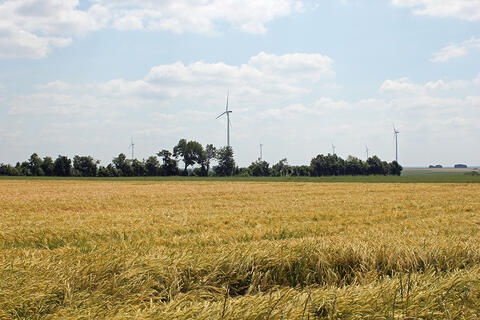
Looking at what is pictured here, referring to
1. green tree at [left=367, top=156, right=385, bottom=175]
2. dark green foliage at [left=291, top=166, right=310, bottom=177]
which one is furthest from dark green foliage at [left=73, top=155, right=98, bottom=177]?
green tree at [left=367, top=156, right=385, bottom=175]

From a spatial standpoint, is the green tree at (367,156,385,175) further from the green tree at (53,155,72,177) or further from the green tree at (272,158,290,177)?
the green tree at (53,155,72,177)

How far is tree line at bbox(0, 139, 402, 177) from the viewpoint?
350 feet

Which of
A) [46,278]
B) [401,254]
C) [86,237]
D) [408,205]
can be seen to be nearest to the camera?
[46,278]

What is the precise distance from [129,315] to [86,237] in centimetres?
785

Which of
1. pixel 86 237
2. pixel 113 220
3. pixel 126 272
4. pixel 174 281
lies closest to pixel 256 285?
pixel 174 281

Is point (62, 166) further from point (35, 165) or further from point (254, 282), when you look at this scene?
point (254, 282)

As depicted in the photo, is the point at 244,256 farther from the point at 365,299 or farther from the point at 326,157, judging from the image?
the point at 326,157

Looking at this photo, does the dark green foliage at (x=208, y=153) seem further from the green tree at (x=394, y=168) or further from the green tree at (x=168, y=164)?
the green tree at (x=394, y=168)

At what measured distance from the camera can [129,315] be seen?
279 cm

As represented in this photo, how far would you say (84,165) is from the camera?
108m

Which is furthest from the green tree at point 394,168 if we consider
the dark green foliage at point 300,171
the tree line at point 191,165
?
the dark green foliage at point 300,171

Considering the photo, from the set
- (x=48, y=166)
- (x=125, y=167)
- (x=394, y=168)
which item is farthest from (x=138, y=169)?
(x=394, y=168)

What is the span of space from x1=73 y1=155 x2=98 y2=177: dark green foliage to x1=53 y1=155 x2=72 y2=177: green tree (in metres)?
1.65

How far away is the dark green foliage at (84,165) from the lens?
10775 centimetres
